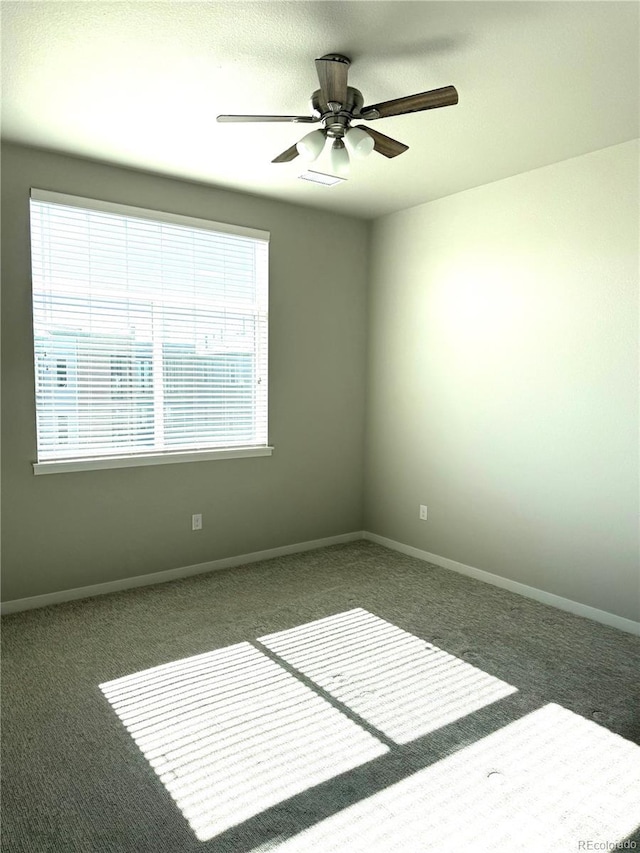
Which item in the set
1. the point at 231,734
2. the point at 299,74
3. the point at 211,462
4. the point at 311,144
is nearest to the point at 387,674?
the point at 231,734

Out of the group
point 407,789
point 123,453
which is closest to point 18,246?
point 123,453

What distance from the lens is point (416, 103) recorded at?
219cm

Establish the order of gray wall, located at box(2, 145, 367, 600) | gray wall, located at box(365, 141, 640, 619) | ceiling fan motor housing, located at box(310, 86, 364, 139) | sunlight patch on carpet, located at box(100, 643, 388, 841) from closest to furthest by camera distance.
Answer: sunlight patch on carpet, located at box(100, 643, 388, 841) → ceiling fan motor housing, located at box(310, 86, 364, 139) → gray wall, located at box(365, 141, 640, 619) → gray wall, located at box(2, 145, 367, 600)

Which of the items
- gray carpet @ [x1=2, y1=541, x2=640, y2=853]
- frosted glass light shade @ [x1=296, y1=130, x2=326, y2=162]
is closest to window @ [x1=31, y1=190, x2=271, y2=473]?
gray carpet @ [x1=2, y1=541, x2=640, y2=853]

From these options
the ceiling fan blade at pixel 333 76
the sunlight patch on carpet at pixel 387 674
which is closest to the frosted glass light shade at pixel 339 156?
the ceiling fan blade at pixel 333 76

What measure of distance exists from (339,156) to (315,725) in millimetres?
2413

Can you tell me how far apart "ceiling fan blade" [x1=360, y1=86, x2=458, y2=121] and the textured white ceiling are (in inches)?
9.7

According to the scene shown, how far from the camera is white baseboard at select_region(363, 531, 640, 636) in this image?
10.8 ft

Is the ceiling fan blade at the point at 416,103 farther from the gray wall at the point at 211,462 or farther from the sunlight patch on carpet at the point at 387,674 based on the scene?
the sunlight patch on carpet at the point at 387,674

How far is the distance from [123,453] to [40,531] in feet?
2.21

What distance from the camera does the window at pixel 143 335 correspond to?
3.48m

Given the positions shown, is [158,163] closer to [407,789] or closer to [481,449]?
[481,449]

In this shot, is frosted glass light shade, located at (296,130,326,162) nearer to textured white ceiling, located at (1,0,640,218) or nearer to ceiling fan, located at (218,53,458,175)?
ceiling fan, located at (218,53,458,175)

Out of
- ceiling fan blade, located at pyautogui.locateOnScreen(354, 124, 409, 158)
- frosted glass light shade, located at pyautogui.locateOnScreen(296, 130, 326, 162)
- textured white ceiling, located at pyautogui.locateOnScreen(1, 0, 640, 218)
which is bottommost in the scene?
frosted glass light shade, located at pyautogui.locateOnScreen(296, 130, 326, 162)
